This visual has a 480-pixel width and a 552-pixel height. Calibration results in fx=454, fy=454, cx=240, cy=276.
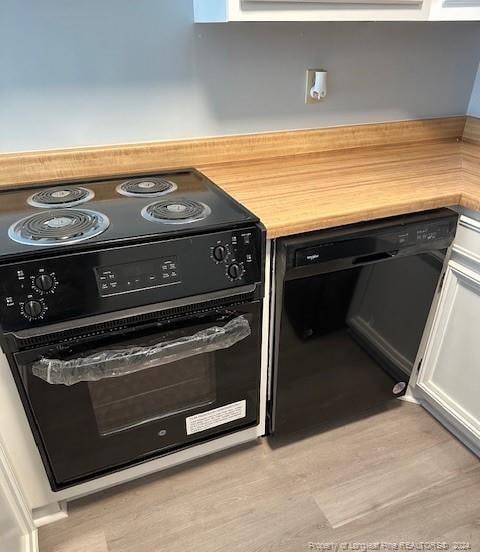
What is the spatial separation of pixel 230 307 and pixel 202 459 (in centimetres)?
67

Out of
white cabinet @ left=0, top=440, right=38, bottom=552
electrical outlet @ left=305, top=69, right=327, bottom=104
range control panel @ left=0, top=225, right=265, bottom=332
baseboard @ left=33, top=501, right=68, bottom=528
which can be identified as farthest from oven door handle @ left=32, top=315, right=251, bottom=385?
electrical outlet @ left=305, top=69, right=327, bottom=104

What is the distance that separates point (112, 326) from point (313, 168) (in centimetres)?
86

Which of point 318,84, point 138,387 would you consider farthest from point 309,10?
point 138,387

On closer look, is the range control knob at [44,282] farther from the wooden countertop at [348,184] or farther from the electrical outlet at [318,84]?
the electrical outlet at [318,84]

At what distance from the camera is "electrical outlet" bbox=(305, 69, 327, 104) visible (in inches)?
61.6

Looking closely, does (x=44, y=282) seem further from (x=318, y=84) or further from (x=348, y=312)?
(x=318, y=84)

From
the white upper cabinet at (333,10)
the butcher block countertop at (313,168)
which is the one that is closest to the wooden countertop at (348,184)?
the butcher block countertop at (313,168)

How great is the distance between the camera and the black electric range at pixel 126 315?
0.99 m

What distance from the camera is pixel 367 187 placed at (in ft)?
4.42

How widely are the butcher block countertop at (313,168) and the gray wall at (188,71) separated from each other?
46 mm

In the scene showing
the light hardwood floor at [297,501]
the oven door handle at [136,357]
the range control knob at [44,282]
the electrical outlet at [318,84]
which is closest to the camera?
the range control knob at [44,282]

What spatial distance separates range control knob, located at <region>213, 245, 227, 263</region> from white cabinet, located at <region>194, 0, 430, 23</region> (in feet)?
1.89

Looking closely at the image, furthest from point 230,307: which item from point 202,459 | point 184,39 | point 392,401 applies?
point 392,401

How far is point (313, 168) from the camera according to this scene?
5.02 ft
